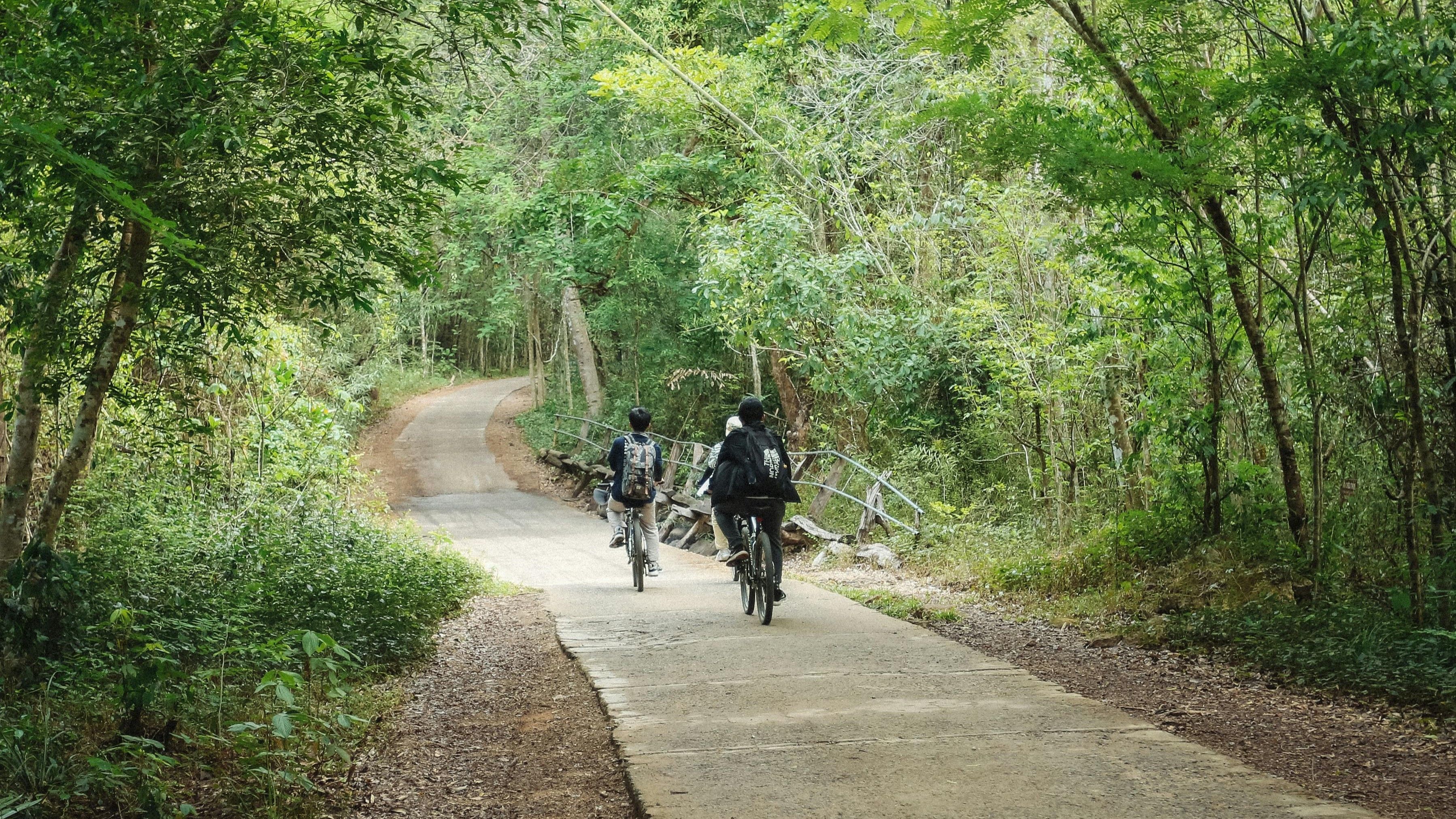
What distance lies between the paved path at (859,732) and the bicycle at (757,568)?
155mm

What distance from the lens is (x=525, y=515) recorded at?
71.4 feet

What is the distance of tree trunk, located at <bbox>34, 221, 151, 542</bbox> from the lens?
6.59 m

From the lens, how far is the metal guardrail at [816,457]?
42.4ft

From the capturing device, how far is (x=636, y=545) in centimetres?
1146

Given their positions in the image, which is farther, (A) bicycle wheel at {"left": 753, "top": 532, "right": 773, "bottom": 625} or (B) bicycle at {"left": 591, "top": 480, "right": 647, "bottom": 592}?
(B) bicycle at {"left": 591, "top": 480, "right": 647, "bottom": 592}

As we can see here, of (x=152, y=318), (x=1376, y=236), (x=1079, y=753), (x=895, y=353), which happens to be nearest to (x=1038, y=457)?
(x=895, y=353)

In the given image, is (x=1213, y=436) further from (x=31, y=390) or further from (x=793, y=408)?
(x=793, y=408)

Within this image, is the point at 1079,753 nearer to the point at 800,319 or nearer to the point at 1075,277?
the point at 1075,277

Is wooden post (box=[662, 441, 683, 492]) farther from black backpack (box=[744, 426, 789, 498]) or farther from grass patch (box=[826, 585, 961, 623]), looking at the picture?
black backpack (box=[744, 426, 789, 498])

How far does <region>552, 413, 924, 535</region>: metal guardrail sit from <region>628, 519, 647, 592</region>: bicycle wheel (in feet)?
3.42

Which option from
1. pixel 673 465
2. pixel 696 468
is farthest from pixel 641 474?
pixel 673 465

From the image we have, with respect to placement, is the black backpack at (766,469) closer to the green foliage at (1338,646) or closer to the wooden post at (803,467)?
the green foliage at (1338,646)

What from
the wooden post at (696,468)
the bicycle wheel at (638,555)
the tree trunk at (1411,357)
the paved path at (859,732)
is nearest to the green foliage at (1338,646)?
the tree trunk at (1411,357)

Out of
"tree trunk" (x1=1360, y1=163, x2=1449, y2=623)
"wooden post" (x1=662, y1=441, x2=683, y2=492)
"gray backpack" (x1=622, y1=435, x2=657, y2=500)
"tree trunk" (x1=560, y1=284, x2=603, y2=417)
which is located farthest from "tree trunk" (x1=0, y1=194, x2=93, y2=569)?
"tree trunk" (x1=560, y1=284, x2=603, y2=417)
